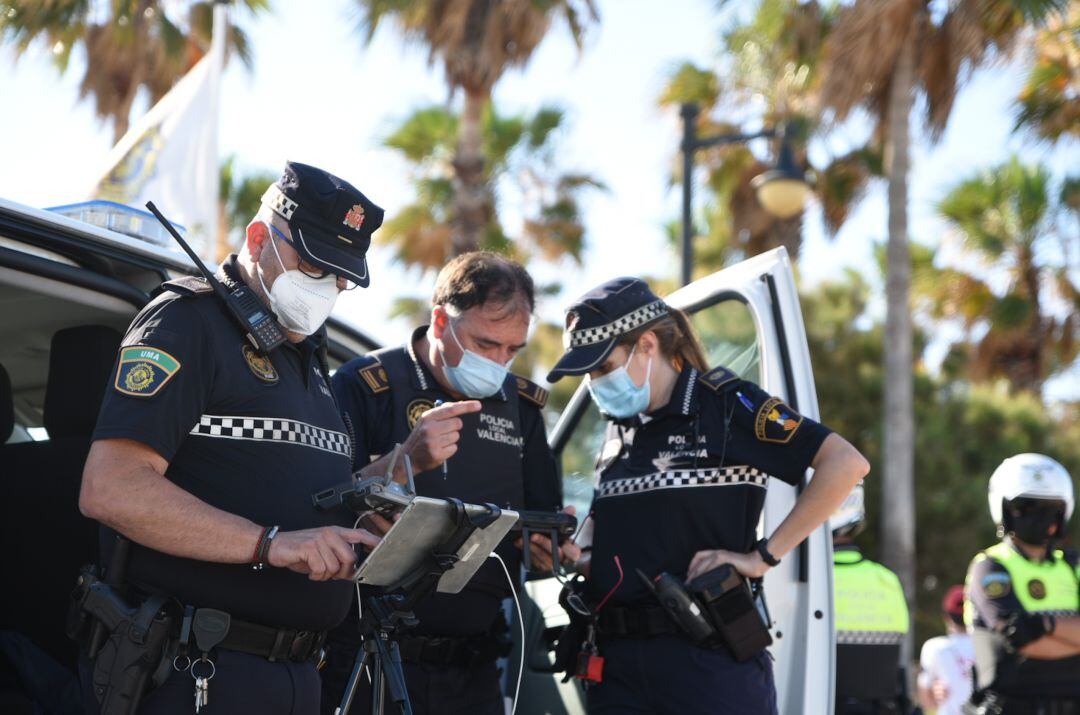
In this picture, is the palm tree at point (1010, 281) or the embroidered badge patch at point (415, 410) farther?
the palm tree at point (1010, 281)

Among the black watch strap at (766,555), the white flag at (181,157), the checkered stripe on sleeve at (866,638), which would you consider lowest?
the black watch strap at (766,555)

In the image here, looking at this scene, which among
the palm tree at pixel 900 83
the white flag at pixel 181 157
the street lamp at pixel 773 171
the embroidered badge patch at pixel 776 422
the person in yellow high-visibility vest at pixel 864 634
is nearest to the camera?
the embroidered badge patch at pixel 776 422

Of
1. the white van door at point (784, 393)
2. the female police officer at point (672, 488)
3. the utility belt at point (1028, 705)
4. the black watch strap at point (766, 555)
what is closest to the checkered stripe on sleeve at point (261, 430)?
the female police officer at point (672, 488)

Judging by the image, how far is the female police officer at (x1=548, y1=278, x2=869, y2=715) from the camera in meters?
3.30

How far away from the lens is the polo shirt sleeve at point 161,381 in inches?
98.4

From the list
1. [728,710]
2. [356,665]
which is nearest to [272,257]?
[356,665]

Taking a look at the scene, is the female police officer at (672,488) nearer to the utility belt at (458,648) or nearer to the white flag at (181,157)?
the utility belt at (458,648)

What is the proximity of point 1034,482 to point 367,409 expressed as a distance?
282 cm

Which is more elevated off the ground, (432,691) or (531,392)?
(531,392)

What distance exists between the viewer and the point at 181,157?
8.05m

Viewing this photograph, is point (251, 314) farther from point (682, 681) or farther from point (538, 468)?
point (682, 681)

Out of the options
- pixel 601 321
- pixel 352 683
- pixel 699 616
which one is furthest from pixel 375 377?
pixel 699 616

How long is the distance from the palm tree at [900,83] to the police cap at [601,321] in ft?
35.2

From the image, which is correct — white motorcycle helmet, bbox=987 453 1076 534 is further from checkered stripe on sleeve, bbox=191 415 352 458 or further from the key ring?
the key ring
